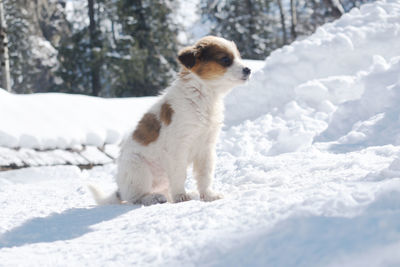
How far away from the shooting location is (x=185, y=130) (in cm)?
388

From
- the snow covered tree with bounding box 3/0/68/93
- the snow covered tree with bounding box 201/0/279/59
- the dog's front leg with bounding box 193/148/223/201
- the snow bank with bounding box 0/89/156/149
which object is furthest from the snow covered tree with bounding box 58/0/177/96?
the dog's front leg with bounding box 193/148/223/201

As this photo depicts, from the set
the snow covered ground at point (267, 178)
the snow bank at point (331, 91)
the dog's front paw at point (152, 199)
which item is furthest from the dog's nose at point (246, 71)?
the snow bank at point (331, 91)

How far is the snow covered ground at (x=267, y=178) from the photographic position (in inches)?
82.0

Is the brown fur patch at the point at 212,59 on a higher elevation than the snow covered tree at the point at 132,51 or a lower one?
higher

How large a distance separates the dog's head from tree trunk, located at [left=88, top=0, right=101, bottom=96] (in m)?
16.1

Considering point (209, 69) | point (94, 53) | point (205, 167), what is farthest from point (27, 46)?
point (205, 167)

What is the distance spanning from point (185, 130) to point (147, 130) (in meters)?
0.56

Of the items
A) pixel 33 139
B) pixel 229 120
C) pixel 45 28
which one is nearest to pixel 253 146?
pixel 229 120

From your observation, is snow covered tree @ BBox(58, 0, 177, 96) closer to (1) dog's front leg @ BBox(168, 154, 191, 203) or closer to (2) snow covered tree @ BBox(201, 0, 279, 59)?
(2) snow covered tree @ BBox(201, 0, 279, 59)

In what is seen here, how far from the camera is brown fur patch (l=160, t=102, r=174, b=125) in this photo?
13.2 feet

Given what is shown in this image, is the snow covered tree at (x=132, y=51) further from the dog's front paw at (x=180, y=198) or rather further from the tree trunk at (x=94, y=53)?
the dog's front paw at (x=180, y=198)

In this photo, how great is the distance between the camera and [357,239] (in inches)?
74.2

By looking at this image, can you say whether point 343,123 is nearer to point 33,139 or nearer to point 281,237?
point 281,237

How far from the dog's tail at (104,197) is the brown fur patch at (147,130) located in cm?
68
